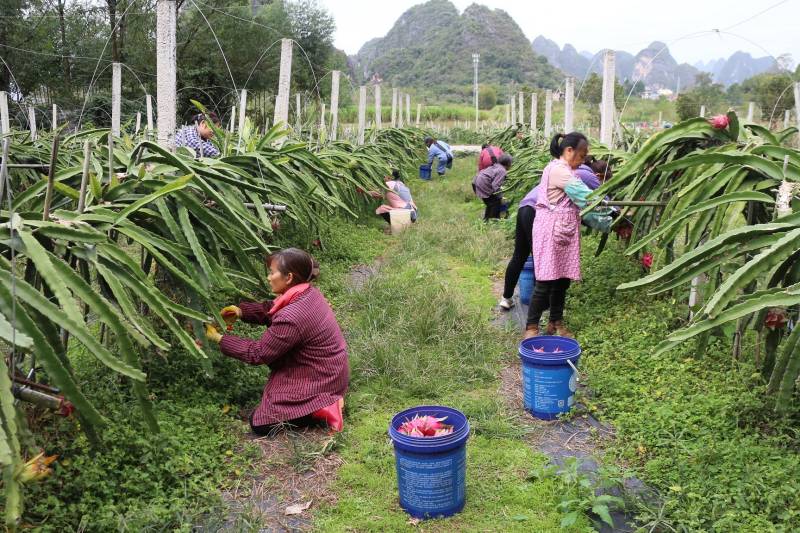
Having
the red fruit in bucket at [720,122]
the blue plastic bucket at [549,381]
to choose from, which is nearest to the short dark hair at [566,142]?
the red fruit in bucket at [720,122]

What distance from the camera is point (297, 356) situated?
3.43 m

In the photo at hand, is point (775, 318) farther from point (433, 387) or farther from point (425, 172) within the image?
point (425, 172)

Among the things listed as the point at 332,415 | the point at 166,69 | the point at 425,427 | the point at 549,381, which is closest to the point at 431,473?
the point at 425,427

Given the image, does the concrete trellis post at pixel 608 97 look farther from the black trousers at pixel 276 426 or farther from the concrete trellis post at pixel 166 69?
the black trousers at pixel 276 426

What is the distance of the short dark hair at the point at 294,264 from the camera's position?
135 inches

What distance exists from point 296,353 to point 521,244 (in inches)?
90.2

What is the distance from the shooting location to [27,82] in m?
16.4

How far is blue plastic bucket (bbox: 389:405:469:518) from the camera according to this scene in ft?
8.75

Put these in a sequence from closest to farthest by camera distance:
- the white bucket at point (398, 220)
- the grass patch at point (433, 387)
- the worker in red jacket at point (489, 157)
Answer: the grass patch at point (433, 387) → the white bucket at point (398, 220) → the worker in red jacket at point (489, 157)

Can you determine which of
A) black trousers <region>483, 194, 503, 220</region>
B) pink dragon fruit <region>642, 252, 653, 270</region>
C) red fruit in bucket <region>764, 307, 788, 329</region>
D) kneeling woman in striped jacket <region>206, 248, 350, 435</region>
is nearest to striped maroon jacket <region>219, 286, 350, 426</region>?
kneeling woman in striped jacket <region>206, 248, 350, 435</region>

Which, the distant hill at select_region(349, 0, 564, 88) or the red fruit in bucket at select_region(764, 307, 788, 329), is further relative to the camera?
the distant hill at select_region(349, 0, 564, 88)

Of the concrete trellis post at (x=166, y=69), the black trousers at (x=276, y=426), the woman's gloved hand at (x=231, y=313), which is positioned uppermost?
the concrete trellis post at (x=166, y=69)

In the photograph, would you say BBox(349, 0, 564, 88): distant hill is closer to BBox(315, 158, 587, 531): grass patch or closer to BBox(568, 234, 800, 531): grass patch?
BBox(315, 158, 587, 531): grass patch

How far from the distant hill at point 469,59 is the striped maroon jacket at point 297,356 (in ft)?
167
